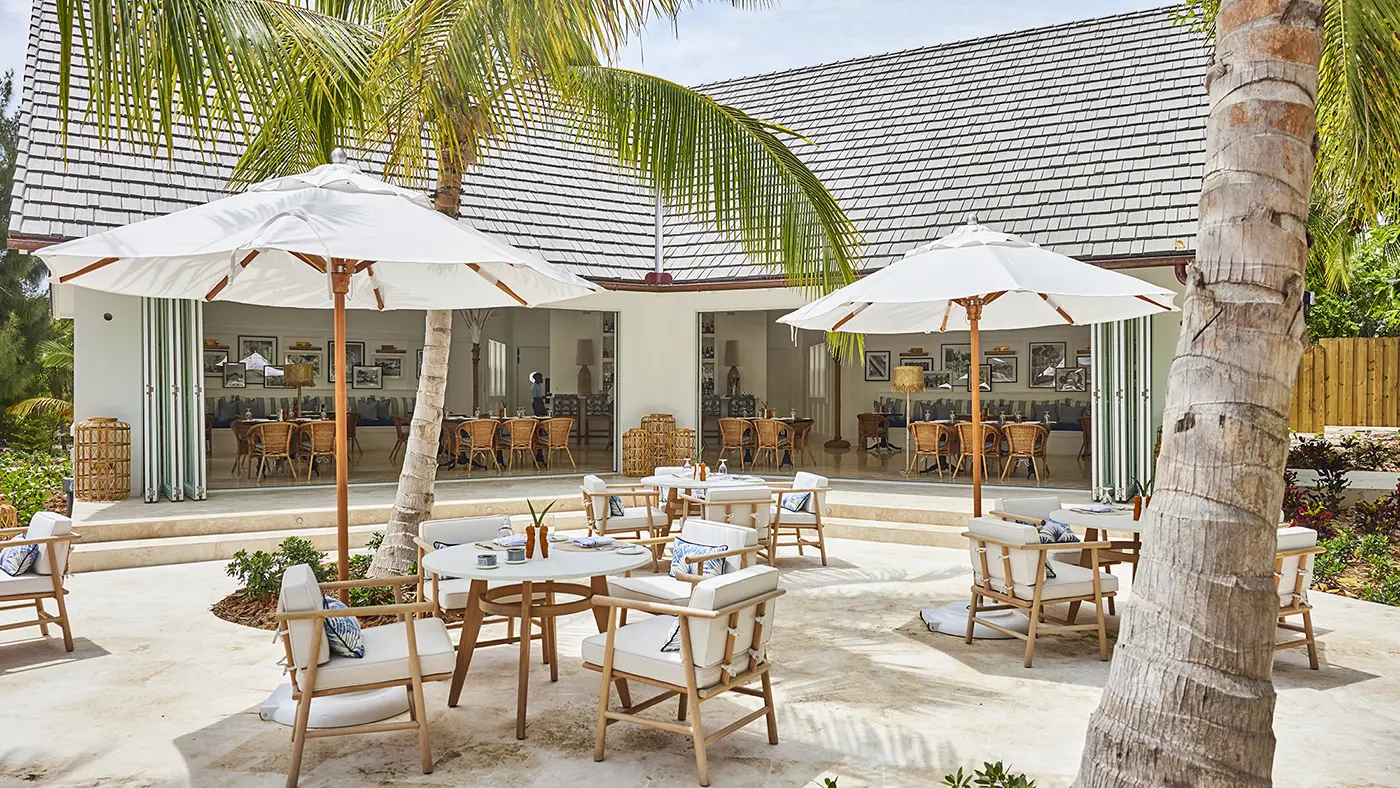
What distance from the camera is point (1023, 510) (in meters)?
6.50

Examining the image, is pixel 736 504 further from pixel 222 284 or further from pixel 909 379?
pixel 909 379

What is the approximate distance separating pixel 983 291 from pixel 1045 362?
39.6 feet

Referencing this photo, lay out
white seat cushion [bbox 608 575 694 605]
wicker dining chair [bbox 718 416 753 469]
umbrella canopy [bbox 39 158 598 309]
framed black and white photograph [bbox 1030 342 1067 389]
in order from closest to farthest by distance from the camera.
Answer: umbrella canopy [bbox 39 158 598 309], white seat cushion [bbox 608 575 694 605], wicker dining chair [bbox 718 416 753 469], framed black and white photograph [bbox 1030 342 1067 389]

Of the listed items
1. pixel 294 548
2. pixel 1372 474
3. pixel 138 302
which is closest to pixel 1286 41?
pixel 294 548

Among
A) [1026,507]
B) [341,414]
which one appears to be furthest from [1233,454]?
[1026,507]

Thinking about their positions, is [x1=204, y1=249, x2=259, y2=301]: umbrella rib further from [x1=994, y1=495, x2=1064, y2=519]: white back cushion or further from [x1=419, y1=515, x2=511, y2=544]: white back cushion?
[x1=994, y1=495, x2=1064, y2=519]: white back cushion

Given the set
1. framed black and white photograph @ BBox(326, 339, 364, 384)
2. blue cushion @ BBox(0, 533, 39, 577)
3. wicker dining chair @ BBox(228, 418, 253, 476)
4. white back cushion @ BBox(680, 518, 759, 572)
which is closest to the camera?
white back cushion @ BBox(680, 518, 759, 572)

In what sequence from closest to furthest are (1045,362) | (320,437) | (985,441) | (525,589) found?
1. (525,589)
2. (320,437)
3. (985,441)
4. (1045,362)

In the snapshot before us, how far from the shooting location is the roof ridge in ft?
40.9

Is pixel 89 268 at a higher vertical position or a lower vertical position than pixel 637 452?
higher

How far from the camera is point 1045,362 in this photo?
16625mm

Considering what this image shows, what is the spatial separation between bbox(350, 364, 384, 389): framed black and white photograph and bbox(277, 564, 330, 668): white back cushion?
13.2m

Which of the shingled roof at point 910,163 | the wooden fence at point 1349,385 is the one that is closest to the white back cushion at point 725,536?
the shingled roof at point 910,163

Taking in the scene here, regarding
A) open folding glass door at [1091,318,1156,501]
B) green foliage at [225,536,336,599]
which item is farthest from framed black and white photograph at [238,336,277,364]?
open folding glass door at [1091,318,1156,501]
